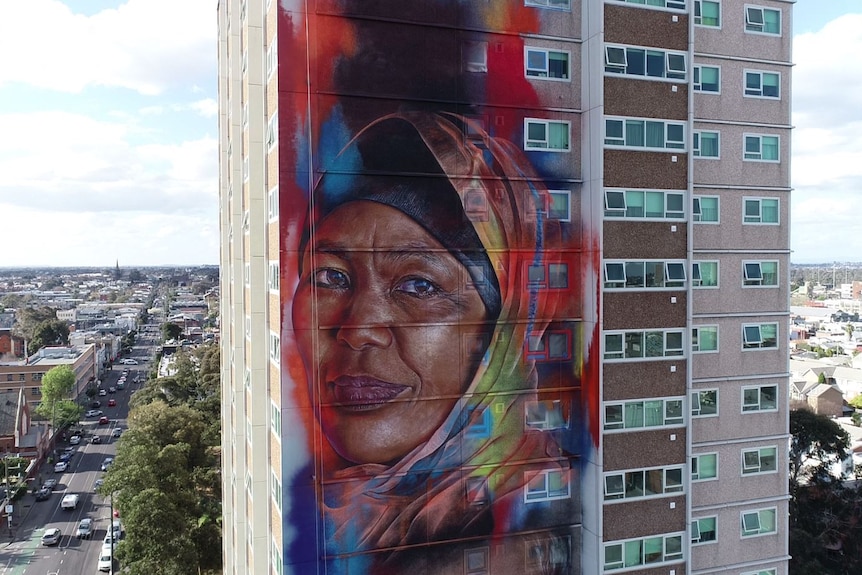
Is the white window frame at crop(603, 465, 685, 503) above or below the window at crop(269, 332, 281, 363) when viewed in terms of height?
below

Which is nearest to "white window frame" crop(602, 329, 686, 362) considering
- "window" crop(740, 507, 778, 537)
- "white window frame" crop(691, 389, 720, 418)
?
"white window frame" crop(691, 389, 720, 418)

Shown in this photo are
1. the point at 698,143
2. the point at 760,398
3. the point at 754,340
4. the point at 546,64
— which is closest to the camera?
the point at 546,64

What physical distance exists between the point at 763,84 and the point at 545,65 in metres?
7.53

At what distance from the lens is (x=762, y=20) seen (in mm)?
19141

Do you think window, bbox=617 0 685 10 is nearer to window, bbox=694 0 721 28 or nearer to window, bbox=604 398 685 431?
window, bbox=694 0 721 28

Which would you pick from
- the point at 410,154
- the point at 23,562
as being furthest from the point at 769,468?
the point at 23,562

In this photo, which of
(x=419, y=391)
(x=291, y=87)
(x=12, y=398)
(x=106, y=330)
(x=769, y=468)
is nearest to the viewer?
(x=291, y=87)

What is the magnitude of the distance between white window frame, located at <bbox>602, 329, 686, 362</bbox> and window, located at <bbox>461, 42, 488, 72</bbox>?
26.7ft

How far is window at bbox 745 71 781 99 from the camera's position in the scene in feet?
62.7

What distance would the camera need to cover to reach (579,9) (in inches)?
690

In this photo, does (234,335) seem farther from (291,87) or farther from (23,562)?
(23,562)

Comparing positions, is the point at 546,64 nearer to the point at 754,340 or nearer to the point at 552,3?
the point at 552,3

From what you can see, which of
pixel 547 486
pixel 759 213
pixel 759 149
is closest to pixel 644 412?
pixel 547 486

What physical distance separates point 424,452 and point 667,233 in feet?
30.9
